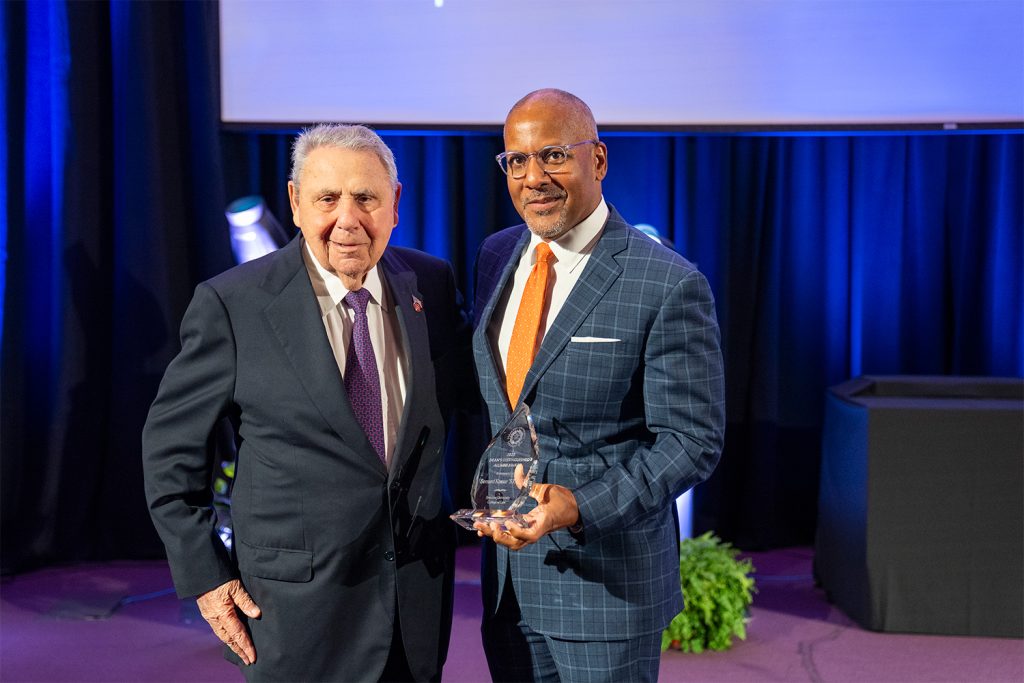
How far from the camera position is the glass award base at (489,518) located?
1609 millimetres

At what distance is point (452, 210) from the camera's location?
4504 millimetres

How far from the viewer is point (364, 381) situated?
1.80 m

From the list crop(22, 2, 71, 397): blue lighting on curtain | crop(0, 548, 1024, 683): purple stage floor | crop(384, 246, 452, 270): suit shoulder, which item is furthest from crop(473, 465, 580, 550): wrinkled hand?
crop(22, 2, 71, 397): blue lighting on curtain

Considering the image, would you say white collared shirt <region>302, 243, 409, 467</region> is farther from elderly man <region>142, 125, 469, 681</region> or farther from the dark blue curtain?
the dark blue curtain

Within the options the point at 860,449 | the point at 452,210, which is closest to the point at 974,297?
the point at 860,449

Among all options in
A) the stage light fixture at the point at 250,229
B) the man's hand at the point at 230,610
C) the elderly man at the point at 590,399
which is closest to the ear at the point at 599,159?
the elderly man at the point at 590,399

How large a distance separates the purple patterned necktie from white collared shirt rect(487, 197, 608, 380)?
24 cm

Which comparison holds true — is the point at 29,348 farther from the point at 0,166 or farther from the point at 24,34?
the point at 24,34

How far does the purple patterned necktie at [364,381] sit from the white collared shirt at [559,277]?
237mm

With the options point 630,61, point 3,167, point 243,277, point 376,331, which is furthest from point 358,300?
point 3,167

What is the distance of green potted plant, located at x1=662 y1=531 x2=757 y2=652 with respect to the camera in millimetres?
3373

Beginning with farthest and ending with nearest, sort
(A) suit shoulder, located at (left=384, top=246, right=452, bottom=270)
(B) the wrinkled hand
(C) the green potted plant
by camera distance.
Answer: (C) the green potted plant < (A) suit shoulder, located at (left=384, top=246, right=452, bottom=270) < (B) the wrinkled hand

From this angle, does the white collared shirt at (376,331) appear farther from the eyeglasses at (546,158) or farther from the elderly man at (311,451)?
the eyeglasses at (546,158)

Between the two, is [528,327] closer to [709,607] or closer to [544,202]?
[544,202]
